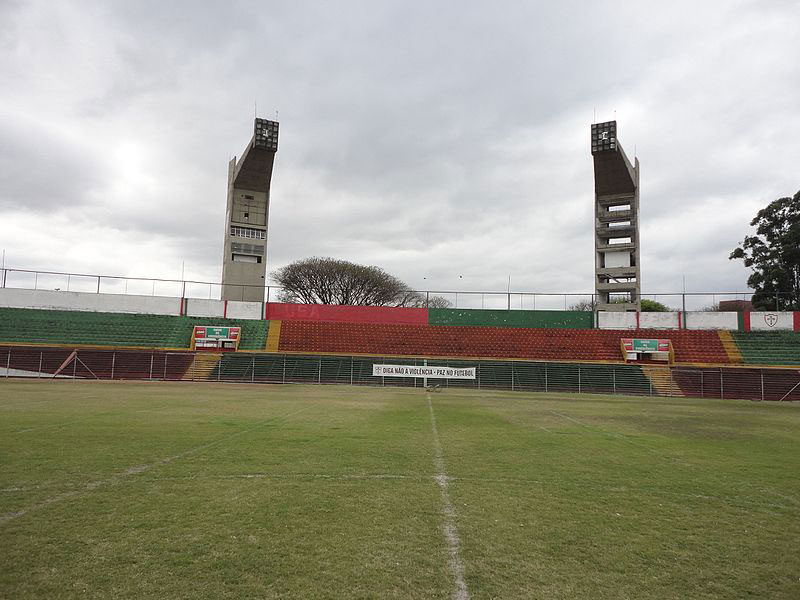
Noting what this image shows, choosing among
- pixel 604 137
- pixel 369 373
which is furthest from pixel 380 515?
pixel 604 137

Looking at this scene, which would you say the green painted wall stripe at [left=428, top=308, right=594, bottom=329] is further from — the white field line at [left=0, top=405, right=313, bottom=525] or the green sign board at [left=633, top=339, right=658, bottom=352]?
the white field line at [left=0, top=405, right=313, bottom=525]

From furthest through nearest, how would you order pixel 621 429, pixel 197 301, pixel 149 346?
1. pixel 197 301
2. pixel 149 346
3. pixel 621 429

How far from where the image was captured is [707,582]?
13.6ft

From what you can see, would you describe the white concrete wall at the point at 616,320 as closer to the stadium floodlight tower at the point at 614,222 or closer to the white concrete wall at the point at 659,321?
the white concrete wall at the point at 659,321

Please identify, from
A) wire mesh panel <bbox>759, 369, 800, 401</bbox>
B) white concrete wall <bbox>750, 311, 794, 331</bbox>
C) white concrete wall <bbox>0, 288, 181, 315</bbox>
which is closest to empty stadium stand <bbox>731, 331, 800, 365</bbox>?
white concrete wall <bbox>750, 311, 794, 331</bbox>

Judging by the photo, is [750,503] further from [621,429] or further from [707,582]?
[621,429]

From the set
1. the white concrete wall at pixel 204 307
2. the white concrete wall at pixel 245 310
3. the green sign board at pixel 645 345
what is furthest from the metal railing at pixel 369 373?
the white concrete wall at pixel 245 310

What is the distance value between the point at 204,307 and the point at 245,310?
382cm

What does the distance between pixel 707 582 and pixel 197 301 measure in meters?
50.6

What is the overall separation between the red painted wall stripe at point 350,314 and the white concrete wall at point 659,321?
2094cm

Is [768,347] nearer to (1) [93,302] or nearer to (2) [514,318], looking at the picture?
(2) [514,318]

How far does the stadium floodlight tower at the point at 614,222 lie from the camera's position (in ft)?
193

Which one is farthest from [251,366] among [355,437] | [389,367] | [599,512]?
[599,512]

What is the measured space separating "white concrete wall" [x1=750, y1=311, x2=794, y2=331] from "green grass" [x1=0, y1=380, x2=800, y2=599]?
142 feet
